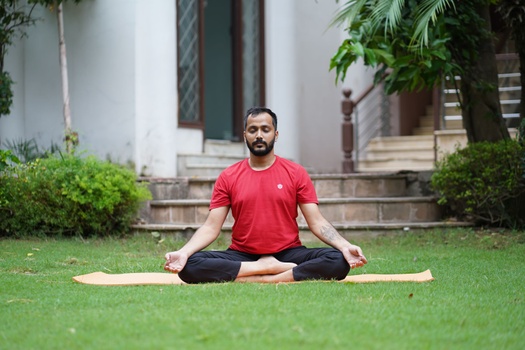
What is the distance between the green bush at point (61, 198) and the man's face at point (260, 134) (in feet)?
9.73

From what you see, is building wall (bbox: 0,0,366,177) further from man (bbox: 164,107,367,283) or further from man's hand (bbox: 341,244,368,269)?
man's hand (bbox: 341,244,368,269)

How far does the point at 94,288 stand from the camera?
16.9 feet

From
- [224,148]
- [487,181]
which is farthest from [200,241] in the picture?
[224,148]

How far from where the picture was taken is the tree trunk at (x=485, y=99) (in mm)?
8859

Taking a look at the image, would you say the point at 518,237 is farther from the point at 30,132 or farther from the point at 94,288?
the point at 30,132

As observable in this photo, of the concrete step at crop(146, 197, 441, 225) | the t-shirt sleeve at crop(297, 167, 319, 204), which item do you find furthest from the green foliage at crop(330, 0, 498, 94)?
the t-shirt sleeve at crop(297, 167, 319, 204)

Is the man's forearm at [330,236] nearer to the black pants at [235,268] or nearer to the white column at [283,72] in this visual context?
the black pants at [235,268]

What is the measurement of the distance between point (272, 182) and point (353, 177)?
13.7 ft

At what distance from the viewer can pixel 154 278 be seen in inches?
218

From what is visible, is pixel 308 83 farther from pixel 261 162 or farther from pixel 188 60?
pixel 261 162

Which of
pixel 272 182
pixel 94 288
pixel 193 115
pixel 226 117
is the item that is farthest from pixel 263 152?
pixel 226 117

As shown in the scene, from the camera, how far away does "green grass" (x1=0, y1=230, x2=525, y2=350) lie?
11.7 feet

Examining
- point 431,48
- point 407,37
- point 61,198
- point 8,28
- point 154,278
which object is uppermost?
point 8,28

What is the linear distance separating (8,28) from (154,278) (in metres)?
5.21
